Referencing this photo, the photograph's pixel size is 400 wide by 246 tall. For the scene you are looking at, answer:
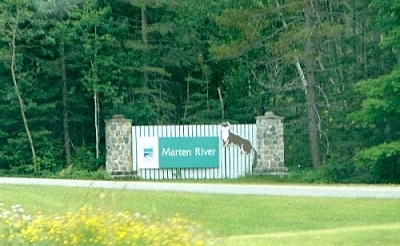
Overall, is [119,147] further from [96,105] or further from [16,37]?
[16,37]

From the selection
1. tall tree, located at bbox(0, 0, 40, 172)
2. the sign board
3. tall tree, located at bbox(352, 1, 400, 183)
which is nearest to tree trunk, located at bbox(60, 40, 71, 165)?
tall tree, located at bbox(0, 0, 40, 172)

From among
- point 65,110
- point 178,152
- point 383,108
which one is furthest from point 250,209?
point 65,110

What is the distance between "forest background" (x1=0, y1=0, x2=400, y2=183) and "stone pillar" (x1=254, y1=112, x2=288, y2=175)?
43.2 inches

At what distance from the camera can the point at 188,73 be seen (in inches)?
1896

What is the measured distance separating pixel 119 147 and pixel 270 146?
5.62 m

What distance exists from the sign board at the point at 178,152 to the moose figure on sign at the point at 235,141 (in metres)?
0.34

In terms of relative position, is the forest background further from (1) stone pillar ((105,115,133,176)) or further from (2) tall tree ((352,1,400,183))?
(1) stone pillar ((105,115,133,176))

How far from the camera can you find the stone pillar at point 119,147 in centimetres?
→ 3944

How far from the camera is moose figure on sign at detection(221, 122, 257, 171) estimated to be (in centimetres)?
3944

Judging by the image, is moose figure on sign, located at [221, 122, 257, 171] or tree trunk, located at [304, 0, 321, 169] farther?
tree trunk, located at [304, 0, 321, 169]

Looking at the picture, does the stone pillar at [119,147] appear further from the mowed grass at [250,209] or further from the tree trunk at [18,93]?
the mowed grass at [250,209]

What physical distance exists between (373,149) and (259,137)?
17.3ft

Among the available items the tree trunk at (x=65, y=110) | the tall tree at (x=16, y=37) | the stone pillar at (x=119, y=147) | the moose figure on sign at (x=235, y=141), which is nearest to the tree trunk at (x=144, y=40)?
the tree trunk at (x=65, y=110)

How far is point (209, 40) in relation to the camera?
4591cm
